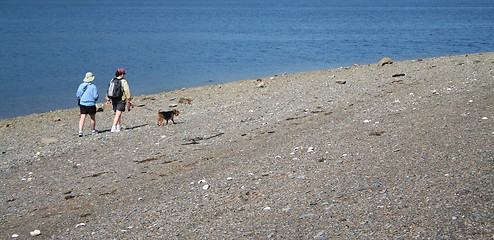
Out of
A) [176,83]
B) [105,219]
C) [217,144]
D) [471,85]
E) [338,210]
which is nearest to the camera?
[338,210]

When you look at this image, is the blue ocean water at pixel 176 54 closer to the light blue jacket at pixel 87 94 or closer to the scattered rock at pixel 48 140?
the scattered rock at pixel 48 140

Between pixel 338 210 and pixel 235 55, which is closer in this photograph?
pixel 338 210

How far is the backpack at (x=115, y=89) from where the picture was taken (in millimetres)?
14523

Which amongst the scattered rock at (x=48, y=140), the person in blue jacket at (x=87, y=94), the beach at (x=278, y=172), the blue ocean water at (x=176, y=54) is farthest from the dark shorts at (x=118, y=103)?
the blue ocean water at (x=176, y=54)

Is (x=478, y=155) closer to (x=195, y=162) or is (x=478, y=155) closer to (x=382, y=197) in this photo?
(x=382, y=197)

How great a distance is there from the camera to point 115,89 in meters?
14.6

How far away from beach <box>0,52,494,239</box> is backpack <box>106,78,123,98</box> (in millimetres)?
924

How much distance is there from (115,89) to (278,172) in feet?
20.2

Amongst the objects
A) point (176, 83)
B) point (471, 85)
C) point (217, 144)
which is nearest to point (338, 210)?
point (217, 144)

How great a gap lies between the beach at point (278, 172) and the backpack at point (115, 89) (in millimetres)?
924

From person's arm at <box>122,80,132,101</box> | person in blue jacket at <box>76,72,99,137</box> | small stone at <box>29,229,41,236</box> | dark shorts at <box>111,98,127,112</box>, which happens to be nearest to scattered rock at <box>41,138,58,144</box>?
person in blue jacket at <box>76,72,99,137</box>

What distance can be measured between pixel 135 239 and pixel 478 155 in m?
4.73

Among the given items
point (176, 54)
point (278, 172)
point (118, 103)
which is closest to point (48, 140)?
point (118, 103)

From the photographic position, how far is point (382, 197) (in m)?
7.64
